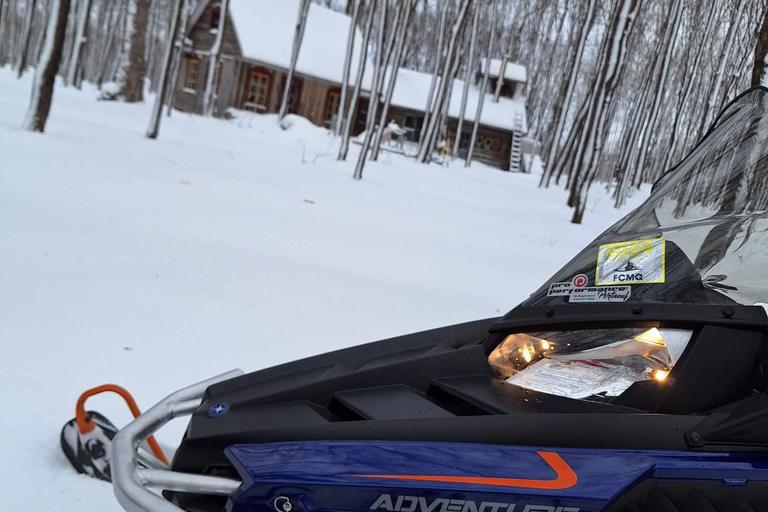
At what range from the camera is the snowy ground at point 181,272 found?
2508mm

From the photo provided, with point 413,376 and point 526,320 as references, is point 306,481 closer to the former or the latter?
point 413,376

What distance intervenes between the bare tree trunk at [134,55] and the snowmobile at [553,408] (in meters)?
18.6

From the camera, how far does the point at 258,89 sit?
1078 inches

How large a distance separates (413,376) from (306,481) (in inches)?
16.9

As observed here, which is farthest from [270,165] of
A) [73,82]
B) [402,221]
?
[73,82]

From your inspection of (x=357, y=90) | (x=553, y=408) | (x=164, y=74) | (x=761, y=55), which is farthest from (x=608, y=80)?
(x=553, y=408)

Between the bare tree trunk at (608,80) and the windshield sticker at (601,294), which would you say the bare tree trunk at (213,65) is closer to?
the bare tree trunk at (608,80)

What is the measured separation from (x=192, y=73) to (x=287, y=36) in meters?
4.35

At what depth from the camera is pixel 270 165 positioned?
1108cm

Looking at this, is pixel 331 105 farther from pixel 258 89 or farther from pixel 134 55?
pixel 134 55

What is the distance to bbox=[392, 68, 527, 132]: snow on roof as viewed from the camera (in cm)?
2970

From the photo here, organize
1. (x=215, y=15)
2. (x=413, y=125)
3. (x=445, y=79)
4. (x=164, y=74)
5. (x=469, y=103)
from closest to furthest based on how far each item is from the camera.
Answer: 1. (x=164, y=74)
2. (x=445, y=79)
3. (x=215, y=15)
4. (x=413, y=125)
5. (x=469, y=103)

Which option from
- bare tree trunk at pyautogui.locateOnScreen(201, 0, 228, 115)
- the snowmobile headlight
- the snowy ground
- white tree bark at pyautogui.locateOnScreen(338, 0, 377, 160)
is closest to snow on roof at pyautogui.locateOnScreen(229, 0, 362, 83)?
bare tree trunk at pyautogui.locateOnScreen(201, 0, 228, 115)

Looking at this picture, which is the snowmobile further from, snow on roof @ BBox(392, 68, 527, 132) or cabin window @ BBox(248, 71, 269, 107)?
snow on roof @ BBox(392, 68, 527, 132)
